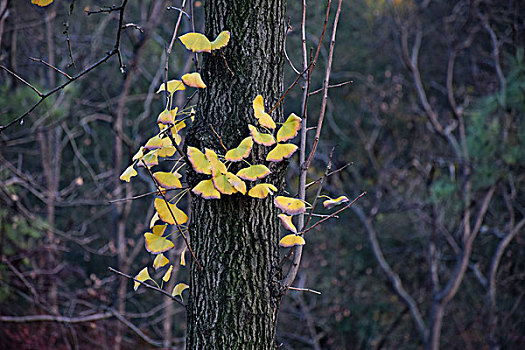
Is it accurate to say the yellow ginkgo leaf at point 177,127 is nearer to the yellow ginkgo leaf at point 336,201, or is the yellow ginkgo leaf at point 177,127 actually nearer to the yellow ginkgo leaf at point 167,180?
the yellow ginkgo leaf at point 167,180

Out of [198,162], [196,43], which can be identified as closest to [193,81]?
[196,43]

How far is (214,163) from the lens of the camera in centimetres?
120

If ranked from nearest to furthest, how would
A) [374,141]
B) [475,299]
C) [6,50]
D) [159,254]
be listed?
[159,254]
[6,50]
[475,299]
[374,141]

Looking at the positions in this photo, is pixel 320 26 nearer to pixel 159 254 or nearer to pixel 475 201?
pixel 475 201

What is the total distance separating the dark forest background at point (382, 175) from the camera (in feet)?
18.4

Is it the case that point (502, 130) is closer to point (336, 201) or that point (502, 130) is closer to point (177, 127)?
point (336, 201)

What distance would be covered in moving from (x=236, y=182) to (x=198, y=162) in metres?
0.10

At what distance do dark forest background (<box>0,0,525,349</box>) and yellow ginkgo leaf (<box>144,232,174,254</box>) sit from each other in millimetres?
3737

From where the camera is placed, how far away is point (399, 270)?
7.46m

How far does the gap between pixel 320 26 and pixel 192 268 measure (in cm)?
553

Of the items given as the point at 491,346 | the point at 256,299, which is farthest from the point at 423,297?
the point at 256,299

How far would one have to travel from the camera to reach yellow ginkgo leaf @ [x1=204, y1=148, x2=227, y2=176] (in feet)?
3.91

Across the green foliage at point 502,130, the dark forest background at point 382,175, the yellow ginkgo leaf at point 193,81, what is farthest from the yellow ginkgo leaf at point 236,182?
the green foliage at point 502,130

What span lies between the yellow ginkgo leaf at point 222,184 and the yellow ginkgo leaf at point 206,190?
0.04 feet
